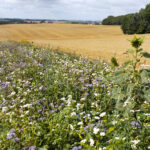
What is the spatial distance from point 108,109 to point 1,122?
2.10 metres

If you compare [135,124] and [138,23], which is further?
[138,23]

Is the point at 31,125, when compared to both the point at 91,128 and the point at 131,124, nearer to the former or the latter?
the point at 91,128

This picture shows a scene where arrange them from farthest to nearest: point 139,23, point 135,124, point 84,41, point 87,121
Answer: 1. point 139,23
2. point 84,41
3. point 87,121
4. point 135,124

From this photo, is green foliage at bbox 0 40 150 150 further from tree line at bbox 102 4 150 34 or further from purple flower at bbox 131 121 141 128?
tree line at bbox 102 4 150 34

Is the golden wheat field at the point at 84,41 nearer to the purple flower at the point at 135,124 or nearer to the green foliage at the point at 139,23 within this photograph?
the green foliage at the point at 139,23

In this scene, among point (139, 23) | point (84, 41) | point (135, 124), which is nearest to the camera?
point (135, 124)

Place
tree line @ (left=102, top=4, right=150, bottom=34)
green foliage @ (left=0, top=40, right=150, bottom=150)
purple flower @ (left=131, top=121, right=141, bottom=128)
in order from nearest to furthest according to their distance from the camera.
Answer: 1. green foliage @ (left=0, top=40, right=150, bottom=150)
2. purple flower @ (left=131, top=121, right=141, bottom=128)
3. tree line @ (left=102, top=4, right=150, bottom=34)

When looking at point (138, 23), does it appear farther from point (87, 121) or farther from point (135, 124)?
point (135, 124)

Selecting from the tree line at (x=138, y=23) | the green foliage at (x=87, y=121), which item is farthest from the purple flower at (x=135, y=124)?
the tree line at (x=138, y=23)

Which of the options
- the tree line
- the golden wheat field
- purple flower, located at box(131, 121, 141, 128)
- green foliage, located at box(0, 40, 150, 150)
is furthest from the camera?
the tree line

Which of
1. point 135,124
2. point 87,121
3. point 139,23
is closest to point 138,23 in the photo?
point 139,23

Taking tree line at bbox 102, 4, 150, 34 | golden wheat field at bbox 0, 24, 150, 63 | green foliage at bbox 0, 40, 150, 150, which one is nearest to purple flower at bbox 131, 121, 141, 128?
green foliage at bbox 0, 40, 150, 150

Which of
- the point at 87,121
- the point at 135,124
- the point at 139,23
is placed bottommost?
the point at 87,121

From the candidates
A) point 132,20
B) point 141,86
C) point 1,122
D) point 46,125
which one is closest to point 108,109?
point 141,86
